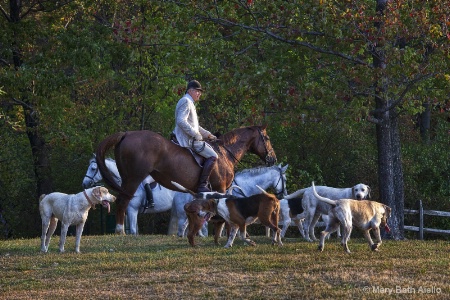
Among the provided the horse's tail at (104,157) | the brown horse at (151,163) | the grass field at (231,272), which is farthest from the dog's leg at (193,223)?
the horse's tail at (104,157)

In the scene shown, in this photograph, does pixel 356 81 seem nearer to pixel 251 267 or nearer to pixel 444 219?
pixel 251 267

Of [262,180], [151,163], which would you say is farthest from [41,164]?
[151,163]

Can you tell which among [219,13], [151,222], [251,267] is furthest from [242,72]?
[151,222]

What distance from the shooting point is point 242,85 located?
18.9m

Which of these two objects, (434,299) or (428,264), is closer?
(434,299)

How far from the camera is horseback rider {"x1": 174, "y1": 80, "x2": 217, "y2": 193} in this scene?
17.1 metres

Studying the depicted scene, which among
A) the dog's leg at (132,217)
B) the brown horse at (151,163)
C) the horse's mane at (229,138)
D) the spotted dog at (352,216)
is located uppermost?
the horse's mane at (229,138)

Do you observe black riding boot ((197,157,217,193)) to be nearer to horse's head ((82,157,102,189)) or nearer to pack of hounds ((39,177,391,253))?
pack of hounds ((39,177,391,253))

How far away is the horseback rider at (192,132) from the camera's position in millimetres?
17141

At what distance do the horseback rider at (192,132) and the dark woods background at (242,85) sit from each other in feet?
5.97

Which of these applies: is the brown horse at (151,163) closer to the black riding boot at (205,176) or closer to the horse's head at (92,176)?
the black riding boot at (205,176)

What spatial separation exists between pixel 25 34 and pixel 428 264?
57.4ft

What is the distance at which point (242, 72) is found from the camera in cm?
1942

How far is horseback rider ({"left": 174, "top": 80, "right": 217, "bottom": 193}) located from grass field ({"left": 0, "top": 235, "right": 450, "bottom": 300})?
1381 mm
